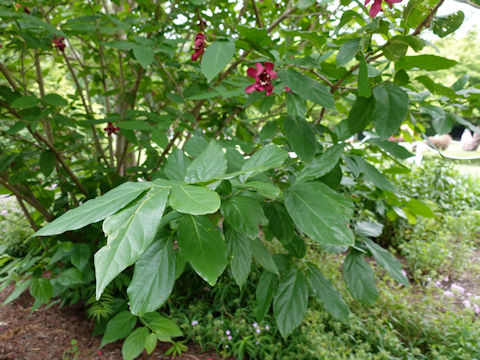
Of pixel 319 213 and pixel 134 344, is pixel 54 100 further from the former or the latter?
pixel 134 344

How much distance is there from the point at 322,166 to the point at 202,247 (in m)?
0.34

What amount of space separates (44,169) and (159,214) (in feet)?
4.53

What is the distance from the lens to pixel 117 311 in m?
2.00

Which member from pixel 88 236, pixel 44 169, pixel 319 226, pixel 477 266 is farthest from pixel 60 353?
pixel 477 266

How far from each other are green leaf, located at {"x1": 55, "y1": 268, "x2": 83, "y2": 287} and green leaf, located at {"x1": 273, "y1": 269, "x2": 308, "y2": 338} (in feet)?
3.80

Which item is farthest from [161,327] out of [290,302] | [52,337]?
[290,302]

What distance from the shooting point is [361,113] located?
2.78 feet

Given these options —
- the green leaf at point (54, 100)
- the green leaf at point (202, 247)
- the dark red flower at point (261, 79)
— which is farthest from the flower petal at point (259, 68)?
the green leaf at point (54, 100)

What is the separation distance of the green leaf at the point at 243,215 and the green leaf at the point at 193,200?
0.14m

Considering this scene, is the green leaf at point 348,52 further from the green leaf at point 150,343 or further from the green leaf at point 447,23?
the green leaf at point 150,343

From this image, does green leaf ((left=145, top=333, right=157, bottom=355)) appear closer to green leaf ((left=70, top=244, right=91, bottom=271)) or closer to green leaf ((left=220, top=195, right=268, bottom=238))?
green leaf ((left=70, top=244, right=91, bottom=271))

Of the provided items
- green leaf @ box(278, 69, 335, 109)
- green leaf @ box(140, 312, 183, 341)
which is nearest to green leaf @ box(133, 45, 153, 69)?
green leaf @ box(278, 69, 335, 109)

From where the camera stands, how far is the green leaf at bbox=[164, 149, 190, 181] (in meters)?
0.77

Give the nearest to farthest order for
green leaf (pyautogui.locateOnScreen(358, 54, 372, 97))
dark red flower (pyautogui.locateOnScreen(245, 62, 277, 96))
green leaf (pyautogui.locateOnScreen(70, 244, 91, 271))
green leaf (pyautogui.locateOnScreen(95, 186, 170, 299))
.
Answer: green leaf (pyautogui.locateOnScreen(95, 186, 170, 299)), green leaf (pyautogui.locateOnScreen(358, 54, 372, 97)), dark red flower (pyautogui.locateOnScreen(245, 62, 277, 96)), green leaf (pyautogui.locateOnScreen(70, 244, 91, 271))
